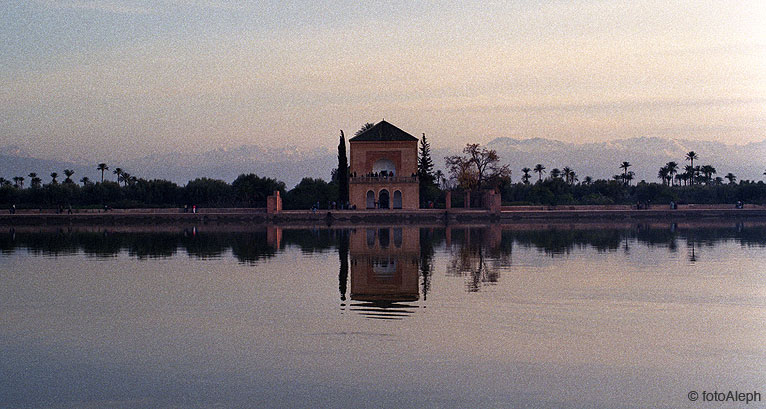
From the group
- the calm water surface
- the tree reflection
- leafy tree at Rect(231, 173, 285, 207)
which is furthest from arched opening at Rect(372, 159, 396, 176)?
the calm water surface

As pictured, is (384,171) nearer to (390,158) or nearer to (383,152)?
(390,158)

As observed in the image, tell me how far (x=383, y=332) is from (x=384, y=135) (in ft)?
130

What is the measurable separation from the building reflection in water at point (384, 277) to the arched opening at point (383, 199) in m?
22.3

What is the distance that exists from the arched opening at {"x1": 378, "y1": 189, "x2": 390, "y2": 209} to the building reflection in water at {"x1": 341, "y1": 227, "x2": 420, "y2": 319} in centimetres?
2233

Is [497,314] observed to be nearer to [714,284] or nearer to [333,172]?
[714,284]

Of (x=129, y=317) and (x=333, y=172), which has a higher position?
(x=333, y=172)

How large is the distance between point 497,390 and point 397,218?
1410 inches

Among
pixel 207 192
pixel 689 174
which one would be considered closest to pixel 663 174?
pixel 689 174

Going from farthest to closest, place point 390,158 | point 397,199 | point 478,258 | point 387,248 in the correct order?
point 390,158, point 397,199, point 387,248, point 478,258

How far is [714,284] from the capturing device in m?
13.7

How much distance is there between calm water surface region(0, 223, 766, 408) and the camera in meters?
7.15

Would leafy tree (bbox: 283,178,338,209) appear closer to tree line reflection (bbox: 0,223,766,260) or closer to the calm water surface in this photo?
tree line reflection (bbox: 0,223,766,260)

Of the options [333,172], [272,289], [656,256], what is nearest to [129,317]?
[272,289]

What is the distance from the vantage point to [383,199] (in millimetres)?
48719
